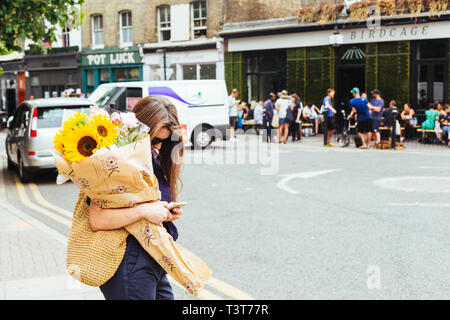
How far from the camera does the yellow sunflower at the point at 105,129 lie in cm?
264

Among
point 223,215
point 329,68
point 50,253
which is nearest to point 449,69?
point 329,68

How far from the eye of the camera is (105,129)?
2.68 metres

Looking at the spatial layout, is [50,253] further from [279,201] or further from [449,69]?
[449,69]

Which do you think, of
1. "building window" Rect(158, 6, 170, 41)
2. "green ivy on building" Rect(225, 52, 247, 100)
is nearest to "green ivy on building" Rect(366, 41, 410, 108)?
"green ivy on building" Rect(225, 52, 247, 100)

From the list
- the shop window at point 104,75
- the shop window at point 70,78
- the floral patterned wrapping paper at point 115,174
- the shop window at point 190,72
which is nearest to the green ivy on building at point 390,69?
the shop window at point 190,72

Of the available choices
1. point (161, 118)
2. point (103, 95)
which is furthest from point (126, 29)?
point (161, 118)

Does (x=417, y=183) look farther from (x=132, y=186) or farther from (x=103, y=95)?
(x=103, y=95)

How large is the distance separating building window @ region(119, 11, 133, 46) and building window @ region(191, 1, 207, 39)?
15.8 ft

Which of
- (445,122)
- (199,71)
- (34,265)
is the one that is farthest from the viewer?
(199,71)

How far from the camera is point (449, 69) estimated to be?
21656mm

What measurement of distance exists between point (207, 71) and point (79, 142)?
93.3 ft

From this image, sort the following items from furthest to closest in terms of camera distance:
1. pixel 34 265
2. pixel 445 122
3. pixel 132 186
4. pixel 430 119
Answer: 1. pixel 430 119
2. pixel 445 122
3. pixel 34 265
4. pixel 132 186

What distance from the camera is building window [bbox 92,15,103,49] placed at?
35.7 m
